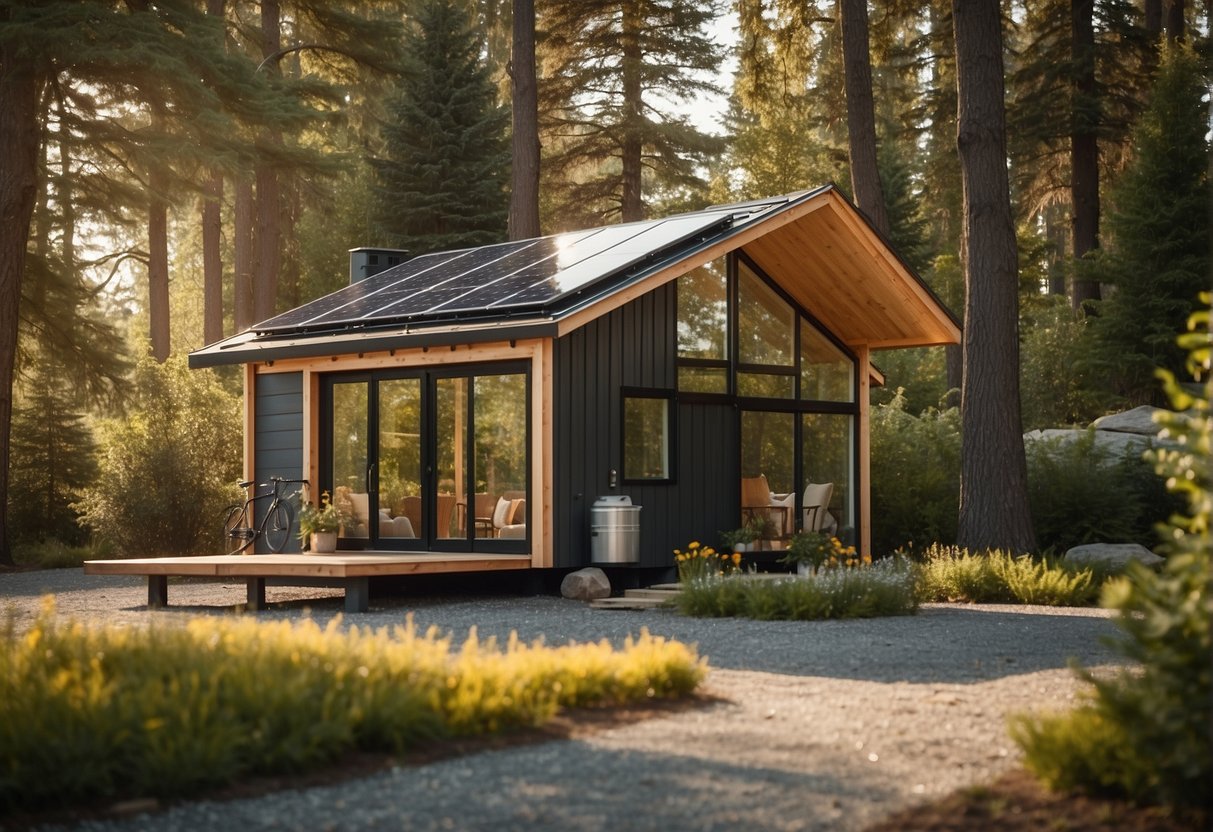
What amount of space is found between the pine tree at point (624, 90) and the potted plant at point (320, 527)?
50.0 ft

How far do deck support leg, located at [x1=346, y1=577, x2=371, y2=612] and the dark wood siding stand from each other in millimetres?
2145

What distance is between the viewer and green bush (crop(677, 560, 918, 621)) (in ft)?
39.9

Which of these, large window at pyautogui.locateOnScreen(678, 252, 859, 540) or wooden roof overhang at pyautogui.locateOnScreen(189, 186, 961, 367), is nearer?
wooden roof overhang at pyautogui.locateOnScreen(189, 186, 961, 367)

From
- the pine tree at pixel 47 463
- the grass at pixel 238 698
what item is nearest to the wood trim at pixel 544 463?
the grass at pixel 238 698

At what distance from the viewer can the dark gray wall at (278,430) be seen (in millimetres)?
16797

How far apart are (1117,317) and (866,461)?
22.2 ft

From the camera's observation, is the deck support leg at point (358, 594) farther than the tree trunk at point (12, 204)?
No

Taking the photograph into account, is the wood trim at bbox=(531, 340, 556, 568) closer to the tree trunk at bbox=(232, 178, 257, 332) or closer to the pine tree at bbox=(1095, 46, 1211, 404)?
the pine tree at bbox=(1095, 46, 1211, 404)

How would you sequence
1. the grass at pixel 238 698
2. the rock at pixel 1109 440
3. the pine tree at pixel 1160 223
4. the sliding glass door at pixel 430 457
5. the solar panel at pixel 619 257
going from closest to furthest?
the grass at pixel 238 698
the solar panel at pixel 619 257
the sliding glass door at pixel 430 457
the rock at pixel 1109 440
the pine tree at pixel 1160 223

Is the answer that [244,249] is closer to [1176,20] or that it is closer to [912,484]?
[912,484]

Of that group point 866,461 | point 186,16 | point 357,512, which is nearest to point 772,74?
point 866,461

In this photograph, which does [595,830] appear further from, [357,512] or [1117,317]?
[1117,317]

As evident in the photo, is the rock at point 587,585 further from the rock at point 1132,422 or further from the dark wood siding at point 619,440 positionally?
the rock at point 1132,422

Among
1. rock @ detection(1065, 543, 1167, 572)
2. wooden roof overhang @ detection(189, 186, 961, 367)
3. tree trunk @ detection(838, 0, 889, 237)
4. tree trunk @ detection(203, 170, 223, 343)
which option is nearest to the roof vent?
wooden roof overhang @ detection(189, 186, 961, 367)
